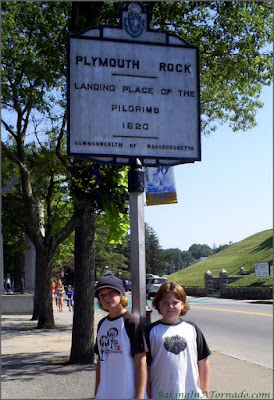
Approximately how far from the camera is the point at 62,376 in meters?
8.71

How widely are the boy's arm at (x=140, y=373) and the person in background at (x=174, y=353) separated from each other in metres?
0.10

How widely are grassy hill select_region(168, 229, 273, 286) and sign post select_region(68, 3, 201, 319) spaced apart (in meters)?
48.8

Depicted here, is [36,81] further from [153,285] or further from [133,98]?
[153,285]

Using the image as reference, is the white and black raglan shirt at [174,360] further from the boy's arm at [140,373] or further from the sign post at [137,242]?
the sign post at [137,242]

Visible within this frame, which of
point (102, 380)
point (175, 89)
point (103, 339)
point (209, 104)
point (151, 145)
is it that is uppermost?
point (209, 104)

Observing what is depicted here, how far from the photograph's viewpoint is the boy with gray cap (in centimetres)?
372

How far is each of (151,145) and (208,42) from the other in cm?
756

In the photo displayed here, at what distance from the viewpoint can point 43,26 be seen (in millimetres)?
12711

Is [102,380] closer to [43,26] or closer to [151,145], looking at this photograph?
[151,145]

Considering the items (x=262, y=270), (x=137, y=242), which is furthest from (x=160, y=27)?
(x=262, y=270)

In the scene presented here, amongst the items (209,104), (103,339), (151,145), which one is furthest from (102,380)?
(209,104)

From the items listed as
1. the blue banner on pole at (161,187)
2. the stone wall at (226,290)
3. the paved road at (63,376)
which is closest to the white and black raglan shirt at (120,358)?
the paved road at (63,376)

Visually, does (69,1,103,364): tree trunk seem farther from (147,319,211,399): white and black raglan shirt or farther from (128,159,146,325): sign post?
(147,319,211,399): white and black raglan shirt

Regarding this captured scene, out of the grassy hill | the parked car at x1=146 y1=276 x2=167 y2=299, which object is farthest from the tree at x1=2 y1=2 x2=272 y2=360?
the grassy hill
